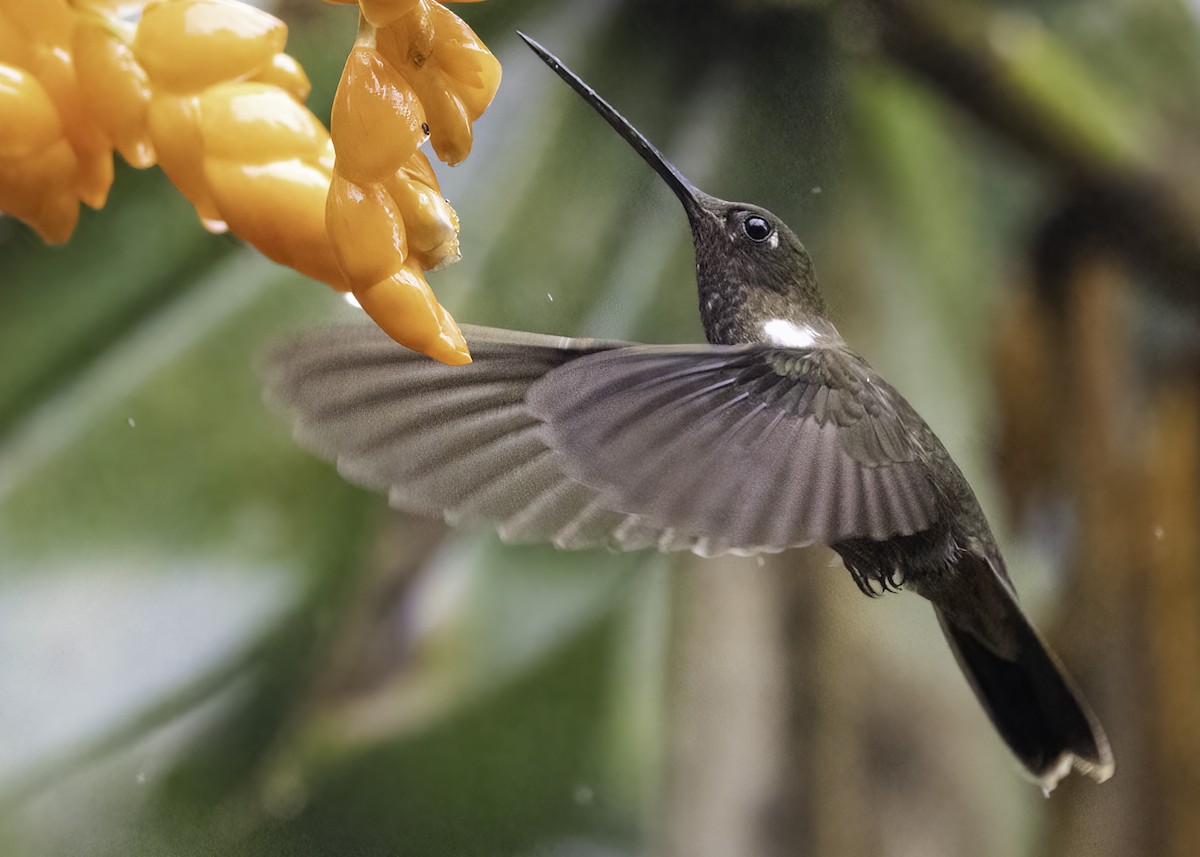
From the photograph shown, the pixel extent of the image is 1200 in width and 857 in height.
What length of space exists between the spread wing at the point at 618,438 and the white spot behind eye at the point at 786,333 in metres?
0.04

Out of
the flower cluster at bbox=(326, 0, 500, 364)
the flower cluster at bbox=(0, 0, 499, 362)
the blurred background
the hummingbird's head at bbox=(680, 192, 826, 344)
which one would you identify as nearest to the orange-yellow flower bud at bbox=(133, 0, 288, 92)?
the flower cluster at bbox=(0, 0, 499, 362)

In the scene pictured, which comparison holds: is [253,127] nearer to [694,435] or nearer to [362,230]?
[362,230]

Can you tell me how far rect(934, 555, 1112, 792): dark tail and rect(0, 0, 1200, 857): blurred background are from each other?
0.24 m

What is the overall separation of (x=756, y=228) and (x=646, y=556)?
412mm

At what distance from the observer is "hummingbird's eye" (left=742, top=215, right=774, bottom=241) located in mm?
651

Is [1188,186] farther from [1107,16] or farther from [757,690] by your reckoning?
[757,690]

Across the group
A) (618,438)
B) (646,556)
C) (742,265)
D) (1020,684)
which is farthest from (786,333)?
(646,556)

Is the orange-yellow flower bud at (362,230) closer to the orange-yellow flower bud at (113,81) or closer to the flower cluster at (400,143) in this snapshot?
the flower cluster at (400,143)

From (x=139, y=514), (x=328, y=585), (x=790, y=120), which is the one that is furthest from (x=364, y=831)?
(x=790, y=120)

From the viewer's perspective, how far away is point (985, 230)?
Answer: 1.06 m

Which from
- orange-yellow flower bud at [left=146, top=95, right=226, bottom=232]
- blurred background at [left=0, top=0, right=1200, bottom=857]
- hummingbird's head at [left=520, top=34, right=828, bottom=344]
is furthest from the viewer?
blurred background at [left=0, top=0, right=1200, bottom=857]

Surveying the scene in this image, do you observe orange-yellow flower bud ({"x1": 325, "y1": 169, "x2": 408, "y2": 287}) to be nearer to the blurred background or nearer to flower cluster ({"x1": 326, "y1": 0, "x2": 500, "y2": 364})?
flower cluster ({"x1": 326, "y1": 0, "x2": 500, "y2": 364})

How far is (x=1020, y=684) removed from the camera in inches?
30.3

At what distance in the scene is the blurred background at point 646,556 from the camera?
91 cm
